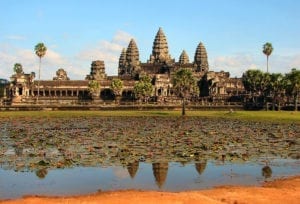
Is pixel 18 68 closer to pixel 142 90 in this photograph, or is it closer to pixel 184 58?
pixel 142 90

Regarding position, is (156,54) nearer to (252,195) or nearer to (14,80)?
(14,80)

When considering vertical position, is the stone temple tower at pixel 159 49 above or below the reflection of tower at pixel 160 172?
above

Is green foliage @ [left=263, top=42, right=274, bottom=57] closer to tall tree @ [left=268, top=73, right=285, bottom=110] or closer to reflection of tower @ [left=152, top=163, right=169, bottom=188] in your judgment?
tall tree @ [left=268, top=73, right=285, bottom=110]

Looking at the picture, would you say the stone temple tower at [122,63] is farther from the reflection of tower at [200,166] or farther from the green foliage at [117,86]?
the reflection of tower at [200,166]

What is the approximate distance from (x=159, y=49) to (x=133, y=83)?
33.5 m

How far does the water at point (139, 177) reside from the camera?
1872 centimetres

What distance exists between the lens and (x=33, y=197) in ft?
54.7

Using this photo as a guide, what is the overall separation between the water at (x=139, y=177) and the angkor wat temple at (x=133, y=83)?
9755cm

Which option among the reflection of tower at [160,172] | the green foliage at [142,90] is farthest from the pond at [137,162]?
the green foliage at [142,90]

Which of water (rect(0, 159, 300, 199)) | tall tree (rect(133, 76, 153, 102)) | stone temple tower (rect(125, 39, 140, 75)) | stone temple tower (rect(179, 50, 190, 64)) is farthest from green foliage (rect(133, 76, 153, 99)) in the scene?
water (rect(0, 159, 300, 199))

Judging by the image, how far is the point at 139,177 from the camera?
21.2 meters

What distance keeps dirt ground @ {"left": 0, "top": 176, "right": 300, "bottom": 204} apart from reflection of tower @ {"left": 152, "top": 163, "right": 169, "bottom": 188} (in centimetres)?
253

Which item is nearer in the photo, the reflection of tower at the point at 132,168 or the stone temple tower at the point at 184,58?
the reflection of tower at the point at 132,168

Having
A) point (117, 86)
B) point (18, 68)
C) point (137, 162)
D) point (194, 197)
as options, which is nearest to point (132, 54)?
point (117, 86)
